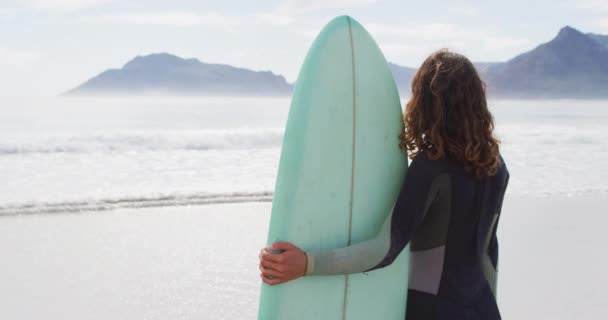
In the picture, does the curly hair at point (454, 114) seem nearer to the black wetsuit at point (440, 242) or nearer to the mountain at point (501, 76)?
the black wetsuit at point (440, 242)

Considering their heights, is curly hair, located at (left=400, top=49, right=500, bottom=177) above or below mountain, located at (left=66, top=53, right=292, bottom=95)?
below

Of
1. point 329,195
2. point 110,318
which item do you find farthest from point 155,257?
point 329,195

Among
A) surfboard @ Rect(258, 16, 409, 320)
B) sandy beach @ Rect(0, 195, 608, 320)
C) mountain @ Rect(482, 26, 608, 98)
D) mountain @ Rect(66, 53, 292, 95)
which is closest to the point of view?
surfboard @ Rect(258, 16, 409, 320)

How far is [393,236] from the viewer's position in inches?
56.2

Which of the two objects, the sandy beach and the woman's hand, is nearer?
the woman's hand

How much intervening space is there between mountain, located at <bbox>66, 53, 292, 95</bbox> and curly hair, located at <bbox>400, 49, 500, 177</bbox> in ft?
340

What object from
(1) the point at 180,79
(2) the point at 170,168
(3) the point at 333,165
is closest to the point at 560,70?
(1) the point at 180,79

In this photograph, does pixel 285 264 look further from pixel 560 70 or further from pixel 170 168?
pixel 560 70

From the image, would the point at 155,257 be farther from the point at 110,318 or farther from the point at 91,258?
the point at 110,318

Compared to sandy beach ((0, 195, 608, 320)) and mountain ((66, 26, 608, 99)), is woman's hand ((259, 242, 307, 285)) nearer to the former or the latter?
sandy beach ((0, 195, 608, 320))

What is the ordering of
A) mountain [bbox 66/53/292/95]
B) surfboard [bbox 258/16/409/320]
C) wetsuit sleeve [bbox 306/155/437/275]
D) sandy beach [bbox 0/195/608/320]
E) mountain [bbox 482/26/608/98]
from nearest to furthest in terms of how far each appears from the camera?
wetsuit sleeve [bbox 306/155/437/275] → surfboard [bbox 258/16/409/320] → sandy beach [bbox 0/195/608/320] → mountain [bbox 482/26/608/98] → mountain [bbox 66/53/292/95]

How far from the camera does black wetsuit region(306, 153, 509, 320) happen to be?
1397 mm

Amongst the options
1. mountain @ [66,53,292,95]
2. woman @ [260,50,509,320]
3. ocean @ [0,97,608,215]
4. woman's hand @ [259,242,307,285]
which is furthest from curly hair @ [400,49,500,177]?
mountain @ [66,53,292,95]

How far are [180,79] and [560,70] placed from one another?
6378 cm
